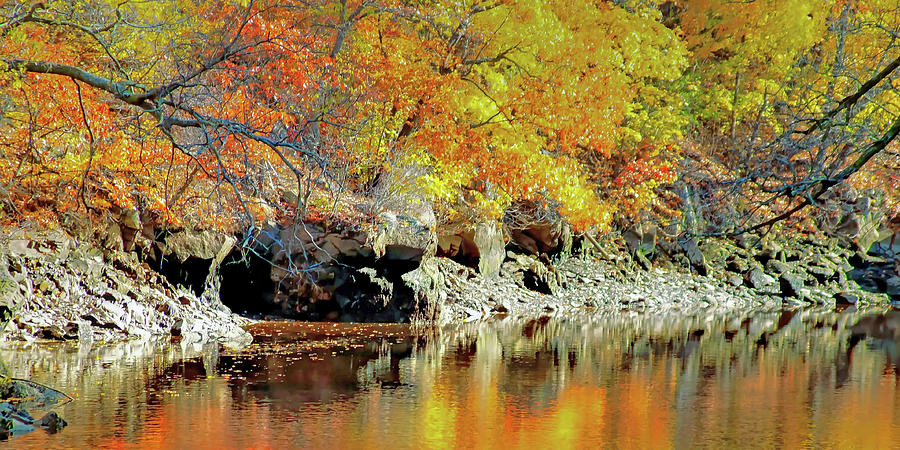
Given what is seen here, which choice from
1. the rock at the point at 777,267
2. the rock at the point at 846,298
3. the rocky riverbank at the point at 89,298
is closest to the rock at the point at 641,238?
the rock at the point at 777,267

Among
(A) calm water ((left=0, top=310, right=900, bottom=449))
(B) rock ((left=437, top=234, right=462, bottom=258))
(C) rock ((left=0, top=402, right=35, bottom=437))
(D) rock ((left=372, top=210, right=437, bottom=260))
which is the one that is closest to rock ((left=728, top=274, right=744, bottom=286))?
(A) calm water ((left=0, top=310, right=900, bottom=449))

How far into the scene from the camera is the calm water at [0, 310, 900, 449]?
10875 mm

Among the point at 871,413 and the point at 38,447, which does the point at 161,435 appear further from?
the point at 871,413

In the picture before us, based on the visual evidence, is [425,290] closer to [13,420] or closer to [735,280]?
[13,420]

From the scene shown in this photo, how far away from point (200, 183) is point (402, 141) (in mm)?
5794

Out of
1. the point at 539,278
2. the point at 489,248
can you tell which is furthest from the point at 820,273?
the point at 489,248

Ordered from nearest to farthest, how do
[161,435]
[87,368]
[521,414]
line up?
[161,435] → [521,414] → [87,368]

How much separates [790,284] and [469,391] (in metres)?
24.4

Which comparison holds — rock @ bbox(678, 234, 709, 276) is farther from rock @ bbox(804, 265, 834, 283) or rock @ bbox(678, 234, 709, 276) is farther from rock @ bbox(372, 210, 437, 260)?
rock @ bbox(372, 210, 437, 260)

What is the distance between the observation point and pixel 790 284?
34281 millimetres

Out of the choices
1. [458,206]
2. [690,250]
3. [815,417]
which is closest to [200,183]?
[458,206]

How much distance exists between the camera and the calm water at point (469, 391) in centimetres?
1088

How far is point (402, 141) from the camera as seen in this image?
23.5m

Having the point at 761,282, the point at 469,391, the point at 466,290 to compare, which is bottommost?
the point at 469,391
